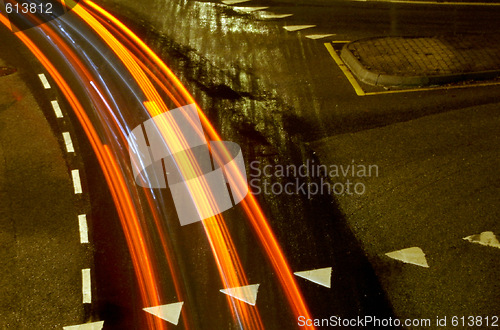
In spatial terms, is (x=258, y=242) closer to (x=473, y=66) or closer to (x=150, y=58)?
(x=150, y=58)

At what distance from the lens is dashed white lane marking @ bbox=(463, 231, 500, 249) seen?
6883 millimetres

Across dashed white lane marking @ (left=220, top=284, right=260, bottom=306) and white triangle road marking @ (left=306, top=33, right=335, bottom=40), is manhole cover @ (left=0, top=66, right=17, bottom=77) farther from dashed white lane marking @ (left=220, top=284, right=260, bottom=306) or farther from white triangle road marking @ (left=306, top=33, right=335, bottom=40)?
dashed white lane marking @ (left=220, top=284, right=260, bottom=306)

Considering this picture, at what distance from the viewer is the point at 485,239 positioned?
22.8 feet

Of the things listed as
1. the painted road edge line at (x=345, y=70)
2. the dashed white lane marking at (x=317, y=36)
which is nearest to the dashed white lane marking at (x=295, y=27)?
the dashed white lane marking at (x=317, y=36)

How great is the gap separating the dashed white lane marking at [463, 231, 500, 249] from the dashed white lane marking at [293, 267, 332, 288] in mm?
2262

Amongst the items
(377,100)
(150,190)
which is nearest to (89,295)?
(150,190)

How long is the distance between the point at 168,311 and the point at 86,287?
121cm

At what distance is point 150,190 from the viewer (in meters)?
7.72

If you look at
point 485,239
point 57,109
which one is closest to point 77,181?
point 57,109

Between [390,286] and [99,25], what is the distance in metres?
10.6

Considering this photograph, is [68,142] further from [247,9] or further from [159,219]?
[247,9]

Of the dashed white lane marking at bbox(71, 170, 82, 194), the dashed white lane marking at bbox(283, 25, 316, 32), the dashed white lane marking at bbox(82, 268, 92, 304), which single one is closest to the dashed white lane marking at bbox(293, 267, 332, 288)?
the dashed white lane marking at bbox(82, 268, 92, 304)

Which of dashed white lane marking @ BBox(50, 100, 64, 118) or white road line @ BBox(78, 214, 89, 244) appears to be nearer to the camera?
white road line @ BBox(78, 214, 89, 244)

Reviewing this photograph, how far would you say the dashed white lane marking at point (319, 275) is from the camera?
633cm
